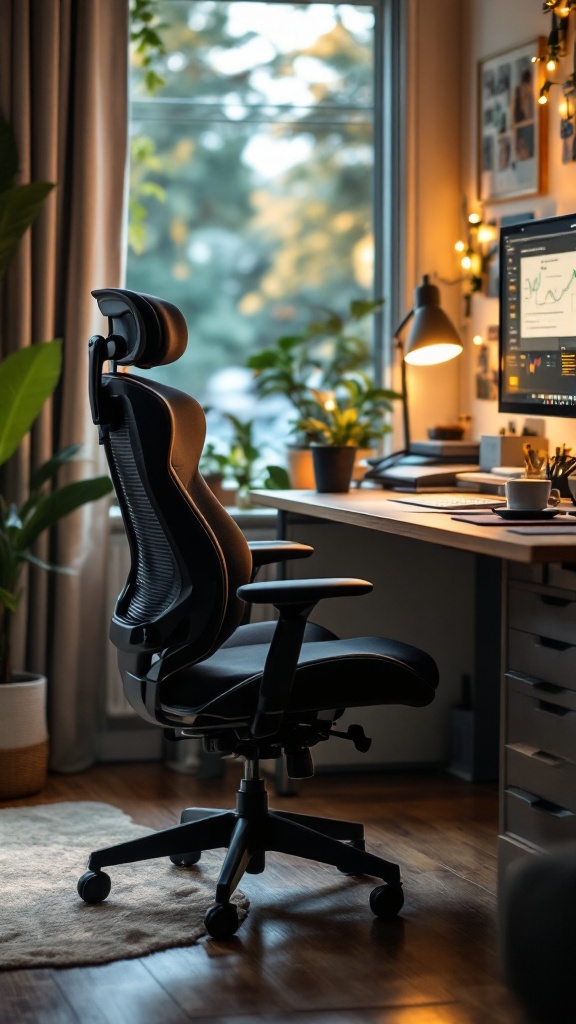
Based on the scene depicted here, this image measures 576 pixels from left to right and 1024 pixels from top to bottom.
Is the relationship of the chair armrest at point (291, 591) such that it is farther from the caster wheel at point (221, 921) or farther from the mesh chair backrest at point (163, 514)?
the caster wheel at point (221, 921)

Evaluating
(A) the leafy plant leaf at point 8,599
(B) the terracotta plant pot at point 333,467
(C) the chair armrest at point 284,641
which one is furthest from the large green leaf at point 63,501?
(C) the chair armrest at point 284,641

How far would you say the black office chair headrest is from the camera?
8.61 ft

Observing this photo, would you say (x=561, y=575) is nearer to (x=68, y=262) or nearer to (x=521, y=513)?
(x=521, y=513)

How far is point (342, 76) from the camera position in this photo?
4344 millimetres

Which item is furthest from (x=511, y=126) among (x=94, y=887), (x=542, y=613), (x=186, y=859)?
(x=94, y=887)

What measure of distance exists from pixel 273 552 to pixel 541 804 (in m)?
0.83

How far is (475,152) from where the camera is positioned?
4137mm

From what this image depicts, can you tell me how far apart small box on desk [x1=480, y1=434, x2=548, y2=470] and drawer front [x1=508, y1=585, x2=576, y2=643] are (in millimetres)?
839

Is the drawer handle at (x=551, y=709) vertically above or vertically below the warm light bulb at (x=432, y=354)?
below

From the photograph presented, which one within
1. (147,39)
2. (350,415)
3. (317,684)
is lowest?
(317,684)

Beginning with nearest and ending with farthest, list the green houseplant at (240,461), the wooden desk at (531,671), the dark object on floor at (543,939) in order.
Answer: the dark object on floor at (543,939), the wooden desk at (531,671), the green houseplant at (240,461)

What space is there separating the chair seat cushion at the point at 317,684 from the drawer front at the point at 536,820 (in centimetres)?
26

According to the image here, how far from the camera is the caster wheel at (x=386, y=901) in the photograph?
271 centimetres

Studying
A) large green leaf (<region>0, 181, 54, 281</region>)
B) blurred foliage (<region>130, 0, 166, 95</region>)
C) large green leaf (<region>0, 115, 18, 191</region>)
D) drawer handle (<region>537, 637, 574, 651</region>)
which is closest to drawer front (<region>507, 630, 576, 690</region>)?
drawer handle (<region>537, 637, 574, 651</region>)
